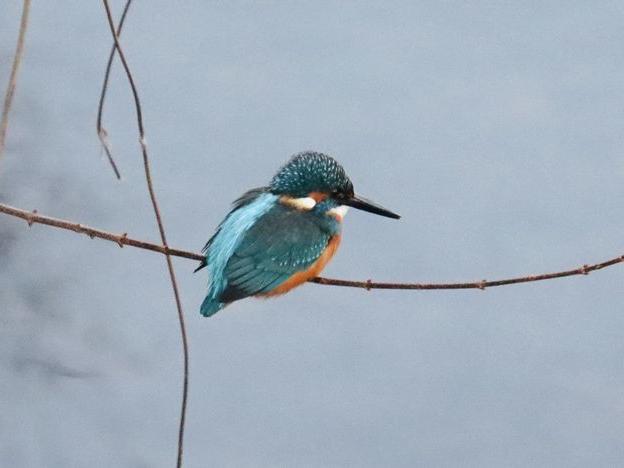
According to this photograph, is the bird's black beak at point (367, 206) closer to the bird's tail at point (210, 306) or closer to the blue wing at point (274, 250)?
the blue wing at point (274, 250)

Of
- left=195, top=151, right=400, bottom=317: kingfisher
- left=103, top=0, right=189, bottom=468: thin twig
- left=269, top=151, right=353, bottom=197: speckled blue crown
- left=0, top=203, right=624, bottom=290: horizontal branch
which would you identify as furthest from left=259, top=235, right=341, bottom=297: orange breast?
left=103, top=0, right=189, bottom=468: thin twig

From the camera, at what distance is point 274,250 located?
1.05 meters

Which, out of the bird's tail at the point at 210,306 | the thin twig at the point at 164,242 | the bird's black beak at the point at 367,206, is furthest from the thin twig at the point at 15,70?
the bird's black beak at the point at 367,206

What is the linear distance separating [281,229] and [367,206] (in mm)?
144

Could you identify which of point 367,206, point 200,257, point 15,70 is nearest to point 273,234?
point 367,206

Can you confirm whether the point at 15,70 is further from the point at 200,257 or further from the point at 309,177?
the point at 309,177

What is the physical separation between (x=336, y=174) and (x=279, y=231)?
114 mm

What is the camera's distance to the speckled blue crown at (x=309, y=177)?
1004mm

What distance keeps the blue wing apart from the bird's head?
24 mm

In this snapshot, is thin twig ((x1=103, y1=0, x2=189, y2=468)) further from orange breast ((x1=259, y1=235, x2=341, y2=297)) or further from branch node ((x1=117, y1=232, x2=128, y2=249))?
orange breast ((x1=259, y1=235, x2=341, y2=297))

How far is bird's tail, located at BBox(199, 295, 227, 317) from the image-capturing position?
82 centimetres

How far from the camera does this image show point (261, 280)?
3.11 feet

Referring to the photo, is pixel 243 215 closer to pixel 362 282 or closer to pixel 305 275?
pixel 305 275

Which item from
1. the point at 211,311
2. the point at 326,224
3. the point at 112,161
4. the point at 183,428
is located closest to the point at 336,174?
the point at 326,224
